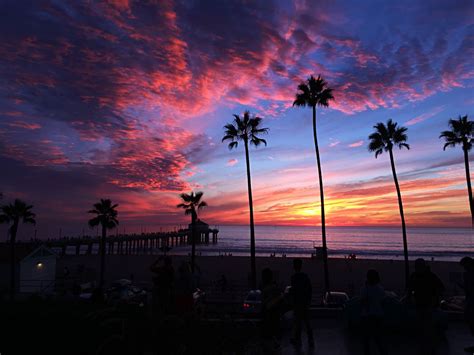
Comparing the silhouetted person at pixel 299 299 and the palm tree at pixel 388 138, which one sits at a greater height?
the palm tree at pixel 388 138

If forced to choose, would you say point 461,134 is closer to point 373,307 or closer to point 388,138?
point 388,138

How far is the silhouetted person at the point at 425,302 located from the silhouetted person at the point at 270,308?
2.71 meters

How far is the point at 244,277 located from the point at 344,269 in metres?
14.9

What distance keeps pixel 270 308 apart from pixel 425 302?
3.02m

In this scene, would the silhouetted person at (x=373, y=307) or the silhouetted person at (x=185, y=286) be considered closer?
the silhouetted person at (x=373, y=307)

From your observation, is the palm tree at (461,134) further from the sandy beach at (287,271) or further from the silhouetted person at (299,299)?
the silhouetted person at (299,299)

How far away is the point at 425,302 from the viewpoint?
6844mm

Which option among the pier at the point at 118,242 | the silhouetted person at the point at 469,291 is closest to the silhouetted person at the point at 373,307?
the silhouetted person at the point at 469,291

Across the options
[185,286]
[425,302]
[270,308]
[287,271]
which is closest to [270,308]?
[270,308]

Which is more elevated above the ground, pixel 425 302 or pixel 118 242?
pixel 118 242

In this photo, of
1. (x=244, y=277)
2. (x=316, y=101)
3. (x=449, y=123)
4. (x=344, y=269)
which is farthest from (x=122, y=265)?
(x=449, y=123)

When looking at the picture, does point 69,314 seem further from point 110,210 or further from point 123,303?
point 110,210

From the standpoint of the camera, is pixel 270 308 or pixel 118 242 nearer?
pixel 270 308

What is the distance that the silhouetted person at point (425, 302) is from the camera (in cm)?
671
